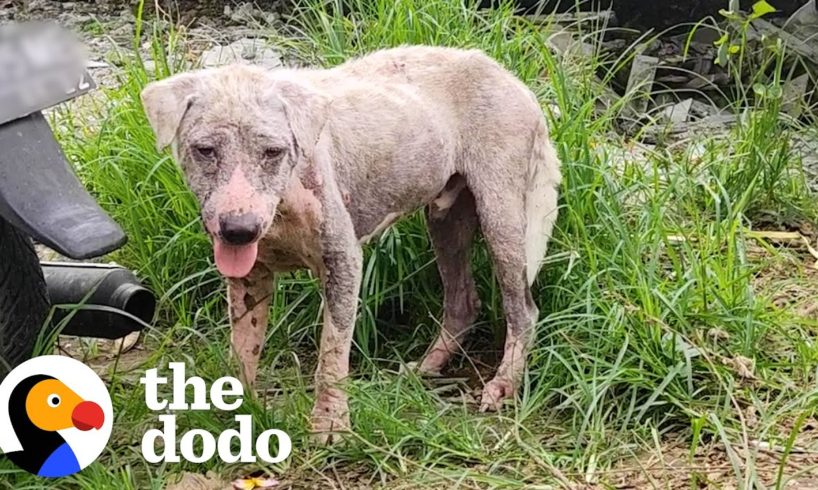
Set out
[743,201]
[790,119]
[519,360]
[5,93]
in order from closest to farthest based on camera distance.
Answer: [5,93] < [519,360] < [743,201] < [790,119]

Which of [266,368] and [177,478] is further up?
[177,478]

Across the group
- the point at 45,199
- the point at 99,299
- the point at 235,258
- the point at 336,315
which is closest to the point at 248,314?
the point at 336,315

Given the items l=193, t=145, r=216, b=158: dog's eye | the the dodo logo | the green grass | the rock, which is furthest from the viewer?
the rock

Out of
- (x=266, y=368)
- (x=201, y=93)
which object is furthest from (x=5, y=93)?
(x=266, y=368)

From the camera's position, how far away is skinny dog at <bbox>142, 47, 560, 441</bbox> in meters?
3.31

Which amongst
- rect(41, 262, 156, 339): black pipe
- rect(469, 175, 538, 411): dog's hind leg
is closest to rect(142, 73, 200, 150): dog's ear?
rect(41, 262, 156, 339): black pipe

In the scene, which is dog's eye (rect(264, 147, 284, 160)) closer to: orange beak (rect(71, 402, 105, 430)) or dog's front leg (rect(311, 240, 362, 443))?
dog's front leg (rect(311, 240, 362, 443))

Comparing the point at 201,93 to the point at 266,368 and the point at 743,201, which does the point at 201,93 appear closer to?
the point at 266,368

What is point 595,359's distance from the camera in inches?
152

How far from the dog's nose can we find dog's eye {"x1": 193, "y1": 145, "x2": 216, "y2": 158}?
0.59 feet

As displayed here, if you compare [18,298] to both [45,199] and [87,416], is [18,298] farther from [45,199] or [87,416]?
[45,199]

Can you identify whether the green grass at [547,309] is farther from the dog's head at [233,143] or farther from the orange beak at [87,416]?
the dog's head at [233,143]

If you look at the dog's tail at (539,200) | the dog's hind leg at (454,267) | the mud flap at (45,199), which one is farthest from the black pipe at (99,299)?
the dog's tail at (539,200)

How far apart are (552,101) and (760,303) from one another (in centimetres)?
132
